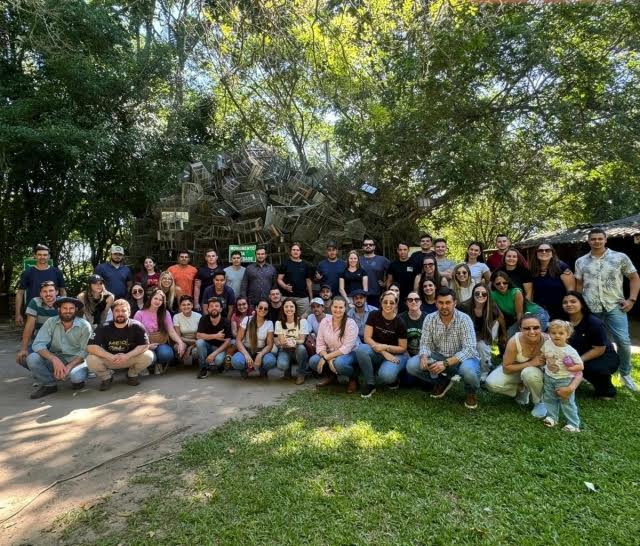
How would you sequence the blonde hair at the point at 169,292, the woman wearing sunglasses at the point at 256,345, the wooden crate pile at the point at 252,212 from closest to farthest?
1. the woman wearing sunglasses at the point at 256,345
2. the blonde hair at the point at 169,292
3. the wooden crate pile at the point at 252,212

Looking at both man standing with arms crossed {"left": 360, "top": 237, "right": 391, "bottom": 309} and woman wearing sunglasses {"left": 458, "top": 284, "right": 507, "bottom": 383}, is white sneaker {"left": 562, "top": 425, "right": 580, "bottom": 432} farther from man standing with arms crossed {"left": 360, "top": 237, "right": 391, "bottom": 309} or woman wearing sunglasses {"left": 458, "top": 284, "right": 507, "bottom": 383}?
man standing with arms crossed {"left": 360, "top": 237, "right": 391, "bottom": 309}

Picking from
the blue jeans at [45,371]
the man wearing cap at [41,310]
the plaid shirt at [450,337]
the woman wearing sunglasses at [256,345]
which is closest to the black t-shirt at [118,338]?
the blue jeans at [45,371]

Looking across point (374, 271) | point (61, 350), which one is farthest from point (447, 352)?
point (61, 350)

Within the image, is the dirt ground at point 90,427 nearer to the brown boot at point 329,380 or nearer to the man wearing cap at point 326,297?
the brown boot at point 329,380

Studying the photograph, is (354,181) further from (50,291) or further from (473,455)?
(473,455)

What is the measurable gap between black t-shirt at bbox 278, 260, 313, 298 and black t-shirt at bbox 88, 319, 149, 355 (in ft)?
7.05

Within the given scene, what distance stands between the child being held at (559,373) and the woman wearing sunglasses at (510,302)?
807mm

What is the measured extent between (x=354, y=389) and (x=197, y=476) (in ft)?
7.11

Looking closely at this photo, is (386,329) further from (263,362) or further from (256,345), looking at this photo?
(256,345)

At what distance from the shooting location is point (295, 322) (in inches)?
200

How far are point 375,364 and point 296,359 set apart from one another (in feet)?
3.42

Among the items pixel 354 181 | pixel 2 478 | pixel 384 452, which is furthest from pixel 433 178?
pixel 2 478

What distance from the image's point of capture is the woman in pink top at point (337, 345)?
451 centimetres

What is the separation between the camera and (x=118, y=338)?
185 inches
